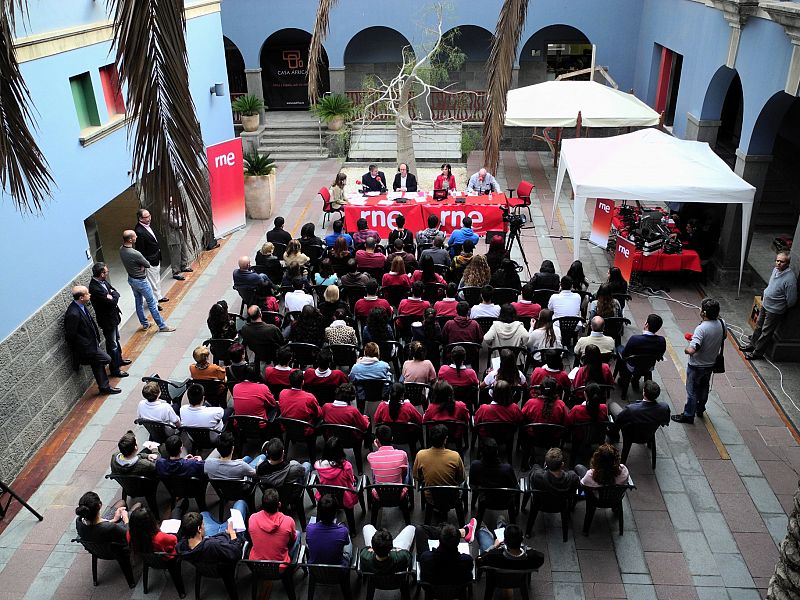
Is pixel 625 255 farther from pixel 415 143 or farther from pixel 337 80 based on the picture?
pixel 337 80

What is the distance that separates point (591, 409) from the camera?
690cm

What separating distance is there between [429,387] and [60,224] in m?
5.28

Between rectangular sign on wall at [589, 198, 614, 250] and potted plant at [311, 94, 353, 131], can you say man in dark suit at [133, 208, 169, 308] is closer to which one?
rectangular sign on wall at [589, 198, 614, 250]

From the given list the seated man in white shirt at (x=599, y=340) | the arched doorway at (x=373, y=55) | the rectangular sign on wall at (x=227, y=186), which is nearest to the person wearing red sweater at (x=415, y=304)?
the seated man in white shirt at (x=599, y=340)

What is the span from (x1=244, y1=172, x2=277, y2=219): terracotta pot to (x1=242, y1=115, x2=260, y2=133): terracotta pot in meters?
5.65

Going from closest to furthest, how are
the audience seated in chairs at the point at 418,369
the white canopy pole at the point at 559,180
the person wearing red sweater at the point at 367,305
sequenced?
the audience seated in chairs at the point at 418,369
the person wearing red sweater at the point at 367,305
the white canopy pole at the point at 559,180

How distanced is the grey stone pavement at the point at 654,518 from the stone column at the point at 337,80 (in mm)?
13064

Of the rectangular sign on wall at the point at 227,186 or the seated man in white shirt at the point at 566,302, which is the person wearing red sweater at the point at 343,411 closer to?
the seated man in white shirt at the point at 566,302

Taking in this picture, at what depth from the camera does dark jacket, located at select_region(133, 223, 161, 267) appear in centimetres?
1054

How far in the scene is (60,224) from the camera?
28.9ft

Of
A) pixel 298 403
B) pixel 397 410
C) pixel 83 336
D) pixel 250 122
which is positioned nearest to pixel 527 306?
pixel 397 410

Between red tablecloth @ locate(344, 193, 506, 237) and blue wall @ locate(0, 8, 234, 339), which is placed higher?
blue wall @ locate(0, 8, 234, 339)

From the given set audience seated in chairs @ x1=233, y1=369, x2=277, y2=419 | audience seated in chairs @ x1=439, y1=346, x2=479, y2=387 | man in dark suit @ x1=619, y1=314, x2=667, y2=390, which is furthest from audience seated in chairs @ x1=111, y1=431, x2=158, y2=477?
man in dark suit @ x1=619, y1=314, x2=667, y2=390

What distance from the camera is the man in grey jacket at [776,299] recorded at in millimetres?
9203
